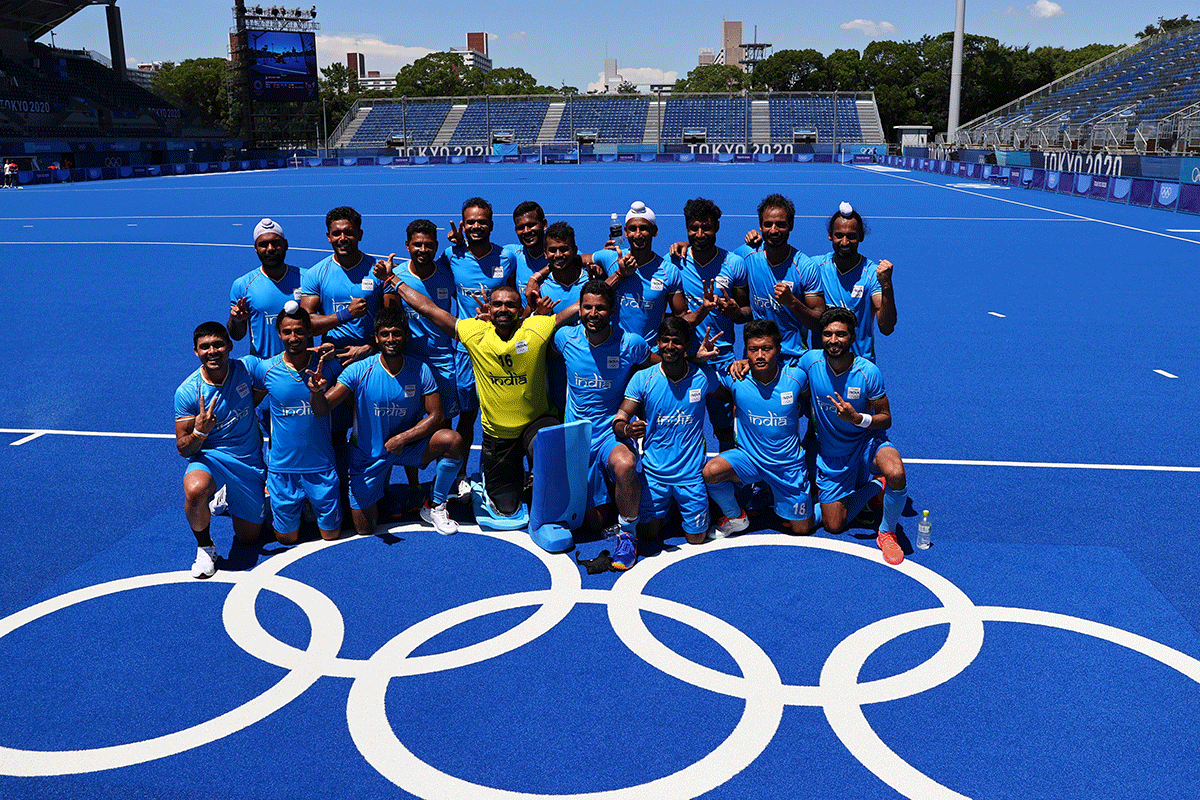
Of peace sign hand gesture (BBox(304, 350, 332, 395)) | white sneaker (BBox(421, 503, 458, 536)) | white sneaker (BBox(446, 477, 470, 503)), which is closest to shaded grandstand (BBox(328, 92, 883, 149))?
white sneaker (BBox(446, 477, 470, 503))

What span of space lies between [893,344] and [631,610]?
8358 millimetres

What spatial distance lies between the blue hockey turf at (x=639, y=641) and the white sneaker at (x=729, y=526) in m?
0.14

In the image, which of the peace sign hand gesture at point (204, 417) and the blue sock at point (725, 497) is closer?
the peace sign hand gesture at point (204, 417)

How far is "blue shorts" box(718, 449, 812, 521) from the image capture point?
6.32 meters

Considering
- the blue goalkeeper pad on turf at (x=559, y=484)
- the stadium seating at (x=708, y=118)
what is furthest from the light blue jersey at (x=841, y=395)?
the stadium seating at (x=708, y=118)

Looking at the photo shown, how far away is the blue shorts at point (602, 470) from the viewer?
20.6 feet

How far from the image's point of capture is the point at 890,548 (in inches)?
238

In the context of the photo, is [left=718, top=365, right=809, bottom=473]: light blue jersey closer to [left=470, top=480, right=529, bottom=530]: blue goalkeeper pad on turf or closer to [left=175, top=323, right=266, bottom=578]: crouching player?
[left=470, top=480, right=529, bottom=530]: blue goalkeeper pad on turf

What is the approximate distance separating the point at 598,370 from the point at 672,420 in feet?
2.07

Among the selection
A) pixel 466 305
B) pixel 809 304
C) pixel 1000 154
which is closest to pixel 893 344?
pixel 809 304

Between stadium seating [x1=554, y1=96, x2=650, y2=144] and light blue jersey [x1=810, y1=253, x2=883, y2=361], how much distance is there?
3334 inches

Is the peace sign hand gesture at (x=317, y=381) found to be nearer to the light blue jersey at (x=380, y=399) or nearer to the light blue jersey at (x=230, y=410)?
the light blue jersey at (x=380, y=399)

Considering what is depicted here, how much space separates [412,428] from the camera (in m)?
6.52

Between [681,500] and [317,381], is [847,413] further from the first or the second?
[317,381]
